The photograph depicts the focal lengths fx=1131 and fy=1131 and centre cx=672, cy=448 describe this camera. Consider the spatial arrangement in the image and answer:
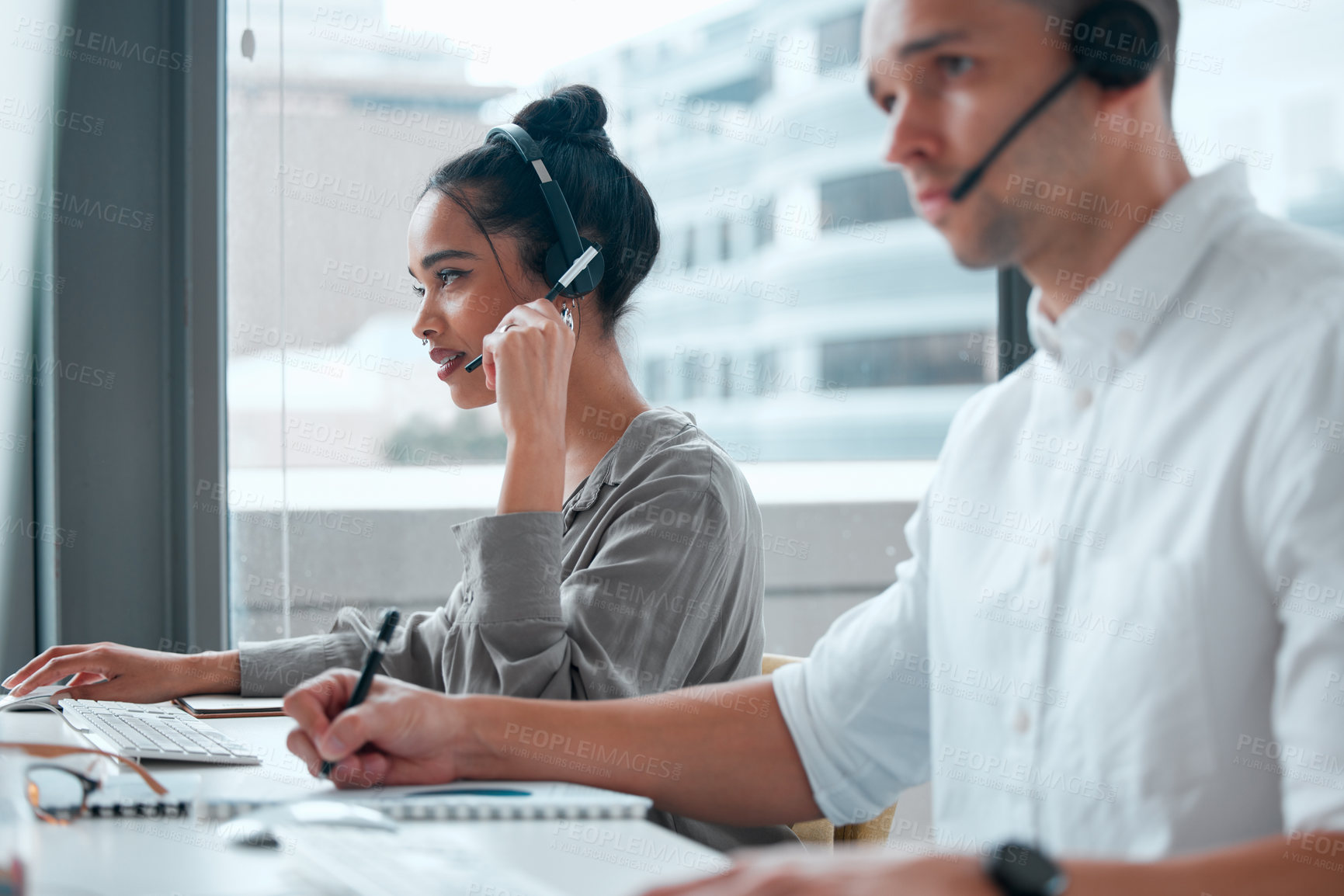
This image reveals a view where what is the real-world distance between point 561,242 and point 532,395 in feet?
0.83

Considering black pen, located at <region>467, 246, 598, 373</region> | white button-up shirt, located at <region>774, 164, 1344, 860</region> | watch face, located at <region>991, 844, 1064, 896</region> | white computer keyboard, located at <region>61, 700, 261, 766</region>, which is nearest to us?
watch face, located at <region>991, 844, 1064, 896</region>

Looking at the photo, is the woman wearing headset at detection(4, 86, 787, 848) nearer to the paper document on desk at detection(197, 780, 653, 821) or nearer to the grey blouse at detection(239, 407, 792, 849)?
the grey blouse at detection(239, 407, 792, 849)

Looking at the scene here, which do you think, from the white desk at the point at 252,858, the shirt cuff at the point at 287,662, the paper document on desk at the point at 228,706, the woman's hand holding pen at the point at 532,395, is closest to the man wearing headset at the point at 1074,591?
the white desk at the point at 252,858

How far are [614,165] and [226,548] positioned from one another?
1.20 m

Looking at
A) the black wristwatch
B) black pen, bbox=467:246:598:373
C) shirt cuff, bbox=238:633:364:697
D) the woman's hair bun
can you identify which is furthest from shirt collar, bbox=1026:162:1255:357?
shirt cuff, bbox=238:633:364:697

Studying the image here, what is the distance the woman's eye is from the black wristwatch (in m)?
0.53

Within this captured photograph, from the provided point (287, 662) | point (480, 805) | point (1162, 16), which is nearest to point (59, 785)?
point (480, 805)

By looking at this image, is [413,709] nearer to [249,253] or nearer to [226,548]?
[226,548]

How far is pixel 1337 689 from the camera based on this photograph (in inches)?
23.1

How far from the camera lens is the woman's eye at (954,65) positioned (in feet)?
2.65

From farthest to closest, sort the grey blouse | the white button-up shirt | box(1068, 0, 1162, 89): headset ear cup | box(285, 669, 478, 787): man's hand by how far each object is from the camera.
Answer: the grey blouse
box(285, 669, 478, 787): man's hand
box(1068, 0, 1162, 89): headset ear cup
the white button-up shirt

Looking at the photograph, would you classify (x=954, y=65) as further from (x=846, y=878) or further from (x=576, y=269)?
(x=576, y=269)

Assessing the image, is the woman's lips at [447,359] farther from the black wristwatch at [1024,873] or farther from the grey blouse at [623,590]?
the black wristwatch at [1024,873]

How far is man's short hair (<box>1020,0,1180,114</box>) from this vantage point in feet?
2.58
